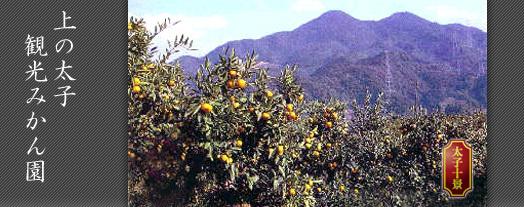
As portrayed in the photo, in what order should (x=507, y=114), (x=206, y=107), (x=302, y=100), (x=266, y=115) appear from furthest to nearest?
(x=302, y=100), (x=507, y=114), (x=266, y=115), (x=206, y=107)

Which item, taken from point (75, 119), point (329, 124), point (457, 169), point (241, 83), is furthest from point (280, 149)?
point (75, 119)

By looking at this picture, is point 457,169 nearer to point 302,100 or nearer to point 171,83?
point 302,100

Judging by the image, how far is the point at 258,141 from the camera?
19.6 ft

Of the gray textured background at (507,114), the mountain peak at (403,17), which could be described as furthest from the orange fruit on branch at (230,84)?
the gray textured background at (507,114)

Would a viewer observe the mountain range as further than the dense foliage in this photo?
Yes

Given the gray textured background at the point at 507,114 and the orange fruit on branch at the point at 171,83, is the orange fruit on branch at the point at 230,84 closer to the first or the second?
the orange fruit on branch at the point at 171,83

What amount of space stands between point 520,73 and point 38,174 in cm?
430

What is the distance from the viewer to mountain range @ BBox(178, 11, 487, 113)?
6379mm

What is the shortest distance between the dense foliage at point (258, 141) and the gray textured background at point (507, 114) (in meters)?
0.12

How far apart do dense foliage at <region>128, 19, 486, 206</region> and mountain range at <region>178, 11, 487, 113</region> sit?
153mm

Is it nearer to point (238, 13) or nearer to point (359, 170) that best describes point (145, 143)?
point (238, 13)

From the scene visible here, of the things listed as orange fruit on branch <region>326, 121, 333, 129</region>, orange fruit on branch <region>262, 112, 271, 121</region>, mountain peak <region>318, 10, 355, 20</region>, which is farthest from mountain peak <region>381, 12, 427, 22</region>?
orange fruit on branch <region>262, 112, 271, 121</region>

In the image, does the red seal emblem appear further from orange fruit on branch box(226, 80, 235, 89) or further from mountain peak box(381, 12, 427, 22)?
orange fruit on branch box(226, 80, 235, 89)

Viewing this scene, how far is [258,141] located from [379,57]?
1.46 m
